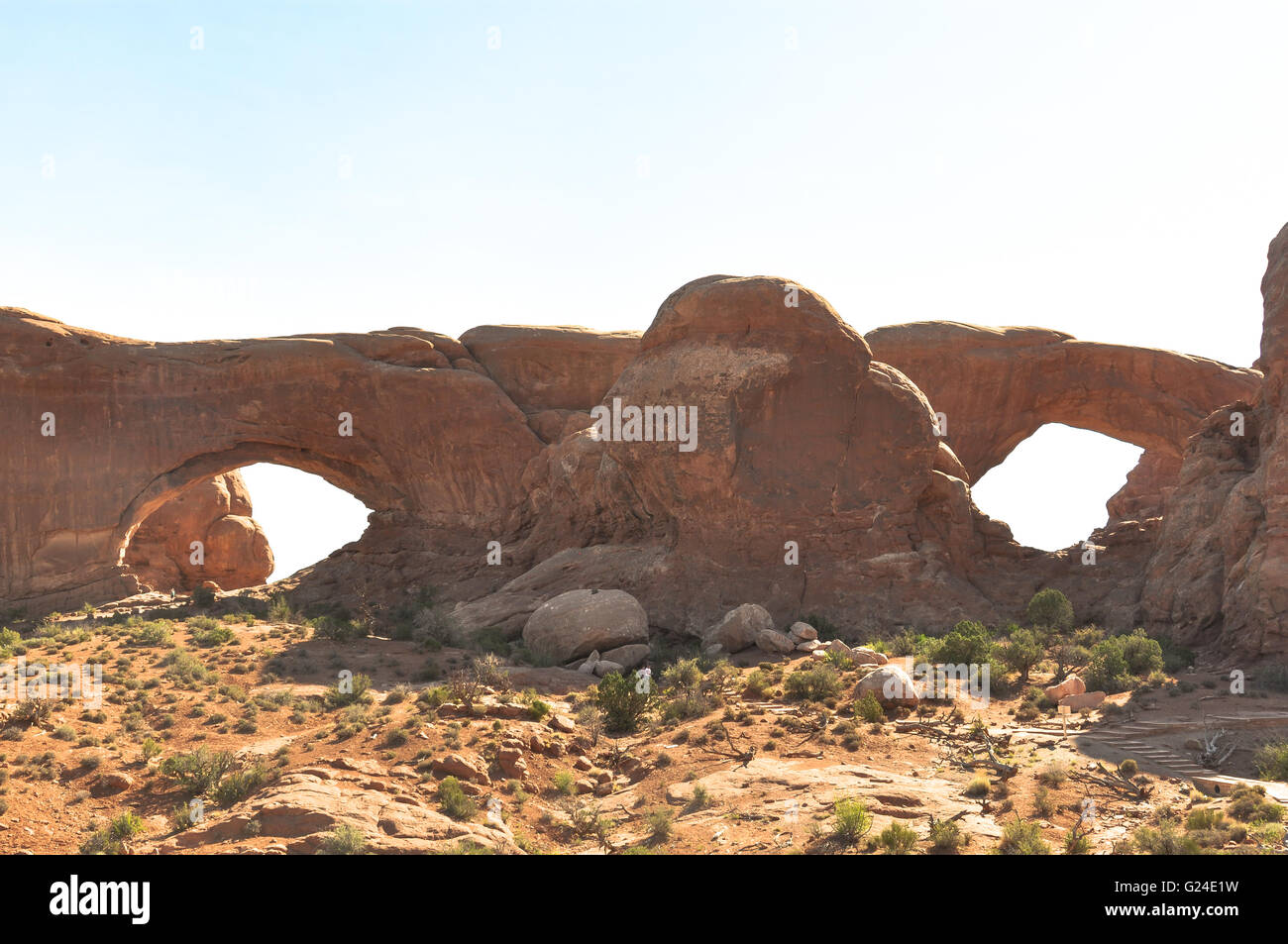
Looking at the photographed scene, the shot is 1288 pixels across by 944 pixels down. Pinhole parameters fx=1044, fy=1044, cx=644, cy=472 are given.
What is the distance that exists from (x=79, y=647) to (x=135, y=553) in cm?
1368

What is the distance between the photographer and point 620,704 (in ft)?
45.1

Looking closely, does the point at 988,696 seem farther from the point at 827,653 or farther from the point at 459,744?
the point at 459,744

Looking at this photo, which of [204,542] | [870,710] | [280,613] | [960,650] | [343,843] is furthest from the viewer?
[204,542]

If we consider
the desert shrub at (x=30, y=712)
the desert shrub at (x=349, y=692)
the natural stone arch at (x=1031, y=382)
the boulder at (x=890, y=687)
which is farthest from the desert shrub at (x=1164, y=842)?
the natural stone arch at (x=1031, y=382)

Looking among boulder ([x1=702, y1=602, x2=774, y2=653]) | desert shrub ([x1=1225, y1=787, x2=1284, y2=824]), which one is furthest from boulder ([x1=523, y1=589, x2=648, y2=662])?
desert shrub ([x1=1225, y1=787, x2=1284, y2=824])

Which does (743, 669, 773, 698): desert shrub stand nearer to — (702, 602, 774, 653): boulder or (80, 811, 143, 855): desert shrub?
(702, 602, 774, 653): boulder

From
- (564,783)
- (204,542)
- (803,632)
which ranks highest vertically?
(204,542)

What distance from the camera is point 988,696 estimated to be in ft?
46.9

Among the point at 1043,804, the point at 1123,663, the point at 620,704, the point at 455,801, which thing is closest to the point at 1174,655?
the point at 1123,663

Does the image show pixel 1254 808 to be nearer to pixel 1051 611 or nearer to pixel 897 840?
pixel 897 840

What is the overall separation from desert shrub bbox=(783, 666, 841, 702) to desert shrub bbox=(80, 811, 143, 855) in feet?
27.0

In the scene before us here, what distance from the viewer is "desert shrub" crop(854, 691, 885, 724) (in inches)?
509

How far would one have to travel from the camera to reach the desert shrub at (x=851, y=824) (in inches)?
353

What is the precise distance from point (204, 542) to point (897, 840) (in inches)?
1100
